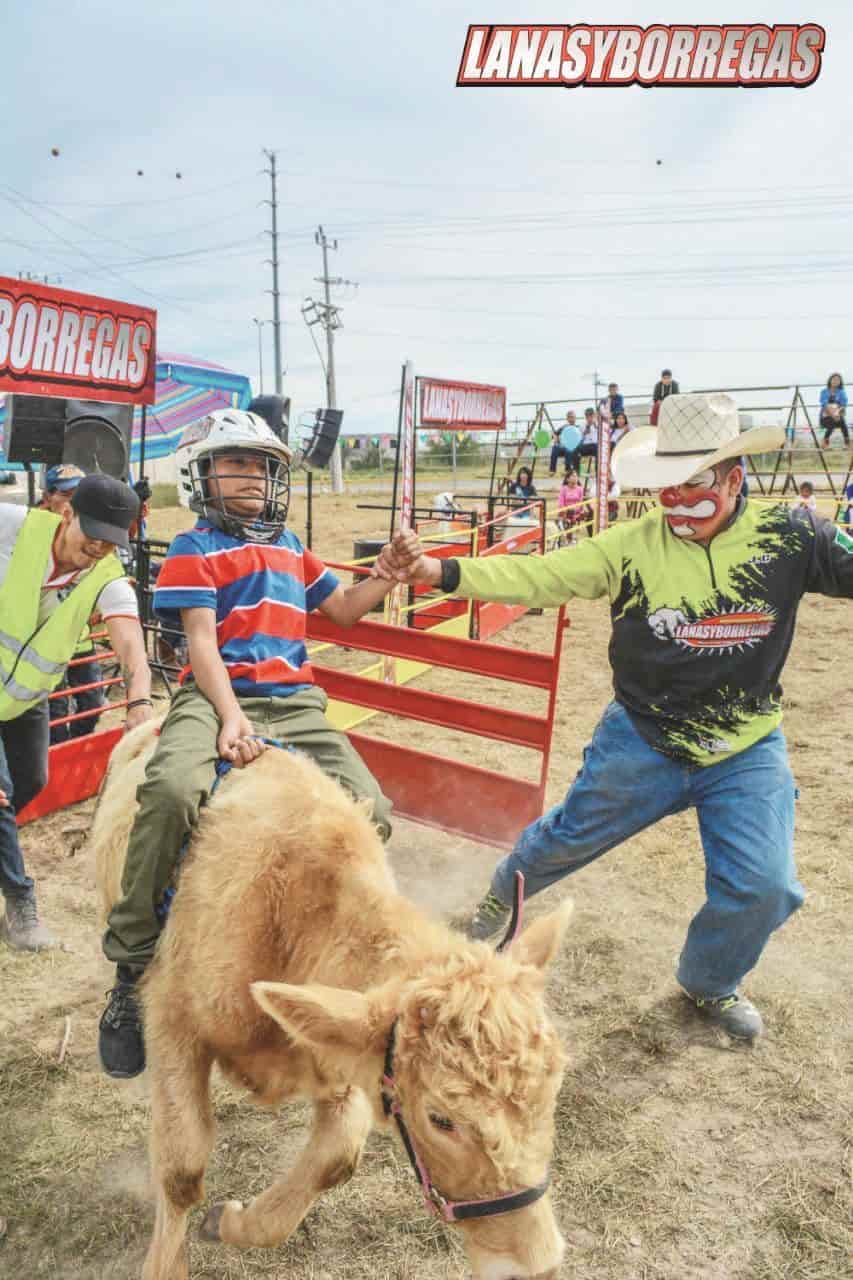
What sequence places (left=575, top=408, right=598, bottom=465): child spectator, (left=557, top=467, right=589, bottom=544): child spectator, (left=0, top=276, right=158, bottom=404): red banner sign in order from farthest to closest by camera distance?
(left=575, top=408, right=598, bottom=465): child spectator < (left=557, top=467, right=589, bottom=544): child spectator < (left=0, top=276, right=158, bottom=404): red banner sign

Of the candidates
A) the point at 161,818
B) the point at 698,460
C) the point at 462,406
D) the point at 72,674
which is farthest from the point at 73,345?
the point at 462,406

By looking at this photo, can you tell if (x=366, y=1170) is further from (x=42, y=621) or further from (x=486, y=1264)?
(x=42, y=621)

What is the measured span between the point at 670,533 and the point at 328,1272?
10.1ft

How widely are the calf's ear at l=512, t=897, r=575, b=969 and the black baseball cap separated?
8.07 ft

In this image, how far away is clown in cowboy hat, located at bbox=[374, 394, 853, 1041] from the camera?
3.41 meters

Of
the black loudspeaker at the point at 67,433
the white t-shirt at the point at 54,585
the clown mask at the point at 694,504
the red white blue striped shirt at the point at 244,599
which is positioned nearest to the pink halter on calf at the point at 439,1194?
the red white blue striped shirt at the point at 244,599

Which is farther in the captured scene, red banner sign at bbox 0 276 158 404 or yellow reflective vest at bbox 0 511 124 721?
red banner sign at bbox 0 276 158 404

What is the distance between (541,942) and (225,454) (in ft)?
7.25

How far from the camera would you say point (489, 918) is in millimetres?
4277

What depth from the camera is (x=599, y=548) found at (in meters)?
3.68

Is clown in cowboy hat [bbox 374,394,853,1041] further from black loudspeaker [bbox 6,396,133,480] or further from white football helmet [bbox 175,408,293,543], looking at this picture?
black loudspeaker [bbox 6,396,133,480]

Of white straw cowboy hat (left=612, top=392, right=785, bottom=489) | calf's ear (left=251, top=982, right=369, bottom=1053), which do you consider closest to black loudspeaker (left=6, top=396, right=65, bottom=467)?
white straw cowboy hat (left=612, top=392, right=785, bottom=489)

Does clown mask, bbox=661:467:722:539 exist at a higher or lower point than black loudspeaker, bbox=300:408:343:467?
lower

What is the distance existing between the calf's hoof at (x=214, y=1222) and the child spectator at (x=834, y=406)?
22.1m
